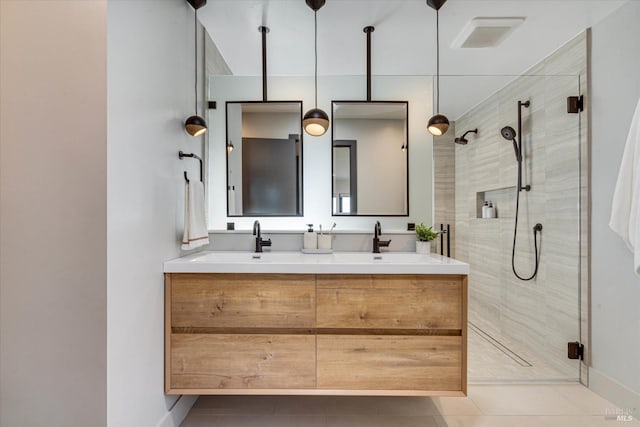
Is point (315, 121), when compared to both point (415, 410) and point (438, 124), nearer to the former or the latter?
point (438, 124)

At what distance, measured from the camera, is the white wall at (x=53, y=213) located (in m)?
1.18

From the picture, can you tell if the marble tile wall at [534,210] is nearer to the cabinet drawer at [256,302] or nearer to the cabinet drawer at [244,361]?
the cabinet drawer at [256,302]

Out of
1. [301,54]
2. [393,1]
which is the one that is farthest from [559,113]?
[301,54]

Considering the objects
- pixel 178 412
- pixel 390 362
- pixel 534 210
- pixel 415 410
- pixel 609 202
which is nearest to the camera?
pixel 390 362

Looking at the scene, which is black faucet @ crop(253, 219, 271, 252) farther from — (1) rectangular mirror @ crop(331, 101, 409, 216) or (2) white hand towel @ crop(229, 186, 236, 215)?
(1) rectangular mirror @ crop(331, 101, 409, 216)

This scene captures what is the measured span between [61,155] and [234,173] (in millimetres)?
1138

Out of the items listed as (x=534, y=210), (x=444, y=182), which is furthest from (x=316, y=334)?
(x=534, y=210)

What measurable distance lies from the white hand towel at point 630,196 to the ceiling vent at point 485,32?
33.5 inches

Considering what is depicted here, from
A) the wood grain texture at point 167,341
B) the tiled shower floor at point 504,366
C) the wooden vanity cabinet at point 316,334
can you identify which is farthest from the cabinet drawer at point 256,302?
the tiled shower floor at point 504,366

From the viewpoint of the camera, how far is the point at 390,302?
63.2 inches

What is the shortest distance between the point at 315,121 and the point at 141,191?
951 mm

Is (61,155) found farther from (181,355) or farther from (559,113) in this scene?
(559,113)

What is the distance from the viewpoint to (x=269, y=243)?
2.21 m

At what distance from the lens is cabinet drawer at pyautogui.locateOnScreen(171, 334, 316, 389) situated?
161 cm
